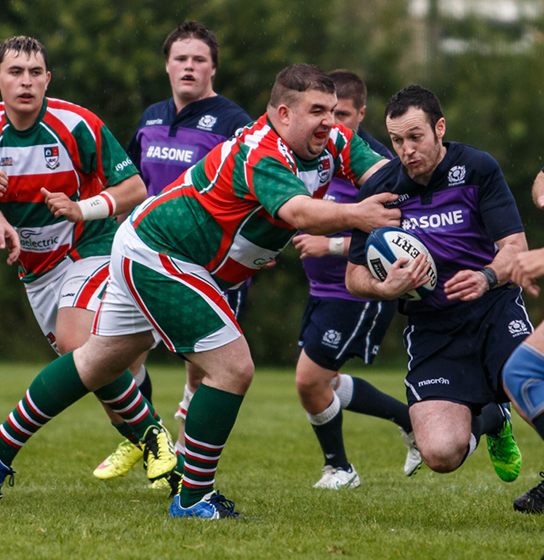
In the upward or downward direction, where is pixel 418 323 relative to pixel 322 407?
upward

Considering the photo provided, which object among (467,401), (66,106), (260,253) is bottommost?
(467,401)

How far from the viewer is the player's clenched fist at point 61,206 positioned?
480 centimetres

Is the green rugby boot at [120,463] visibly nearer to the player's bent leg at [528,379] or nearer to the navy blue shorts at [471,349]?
the navy blue shorts at [471,349]

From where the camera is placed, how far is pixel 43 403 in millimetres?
4613

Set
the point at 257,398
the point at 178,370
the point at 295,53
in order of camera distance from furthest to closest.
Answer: the point at 295,53, the point at 178,370, the point at 257,398

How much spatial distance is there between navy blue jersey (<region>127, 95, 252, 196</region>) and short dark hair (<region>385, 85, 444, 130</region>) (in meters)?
1.82

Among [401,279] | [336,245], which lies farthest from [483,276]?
[336,245]

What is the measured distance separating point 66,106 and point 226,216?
63.5 inches

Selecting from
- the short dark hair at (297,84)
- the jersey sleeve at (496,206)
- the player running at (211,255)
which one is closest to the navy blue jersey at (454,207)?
the jersey sleeve at (496,206)

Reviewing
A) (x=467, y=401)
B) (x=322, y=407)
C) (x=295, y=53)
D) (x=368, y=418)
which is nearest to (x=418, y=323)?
(x=467, y=401)

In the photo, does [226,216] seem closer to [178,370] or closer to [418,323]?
[418,323]

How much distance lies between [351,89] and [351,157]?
128 centimetres

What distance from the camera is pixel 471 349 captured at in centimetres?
455

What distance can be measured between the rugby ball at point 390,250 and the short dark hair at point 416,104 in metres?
0.60
